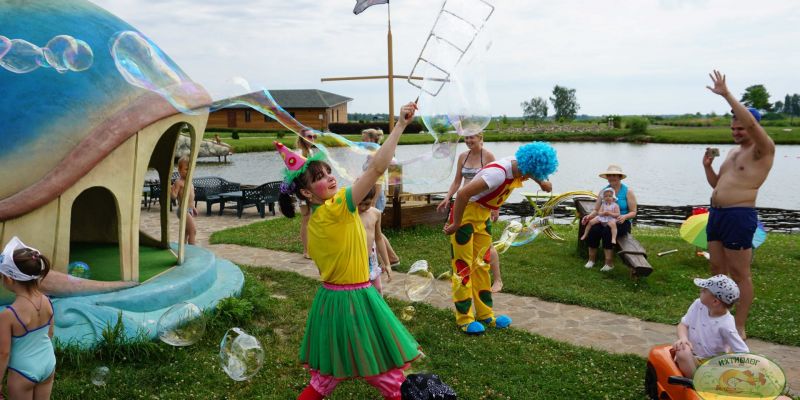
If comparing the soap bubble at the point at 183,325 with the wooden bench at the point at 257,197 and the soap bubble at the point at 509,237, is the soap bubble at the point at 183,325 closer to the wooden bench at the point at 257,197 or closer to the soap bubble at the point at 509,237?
the soap bubble at the point at 509,237

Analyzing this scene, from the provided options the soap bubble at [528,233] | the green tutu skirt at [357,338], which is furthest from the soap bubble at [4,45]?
the soap bubble at [528,233]

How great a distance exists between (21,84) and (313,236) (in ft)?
13.0

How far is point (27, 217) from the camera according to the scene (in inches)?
223

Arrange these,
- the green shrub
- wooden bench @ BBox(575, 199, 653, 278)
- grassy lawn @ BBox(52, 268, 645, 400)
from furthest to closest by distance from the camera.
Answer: the green shrub
wooden bench @ BBox(575, 199, 653, 278)
grassy lawn @ BBox(52, 268, 645, 400)

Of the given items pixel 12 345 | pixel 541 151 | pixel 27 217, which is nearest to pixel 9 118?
pixel 27 217

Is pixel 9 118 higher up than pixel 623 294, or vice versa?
pixel 9 118

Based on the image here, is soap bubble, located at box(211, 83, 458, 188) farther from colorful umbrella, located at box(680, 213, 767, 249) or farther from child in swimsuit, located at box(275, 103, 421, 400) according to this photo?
colorful umbrella, located at box(680, 213, 767, 249)

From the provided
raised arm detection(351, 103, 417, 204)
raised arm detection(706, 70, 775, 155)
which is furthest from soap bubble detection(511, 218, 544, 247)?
raised arm detection(351, 103, 417, 204)

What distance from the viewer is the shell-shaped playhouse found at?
5.56 meters

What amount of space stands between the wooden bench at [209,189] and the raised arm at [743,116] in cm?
1277

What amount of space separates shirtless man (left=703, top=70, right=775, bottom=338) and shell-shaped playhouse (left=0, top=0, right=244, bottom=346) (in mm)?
4924

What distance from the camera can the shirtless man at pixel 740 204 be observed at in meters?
5.50

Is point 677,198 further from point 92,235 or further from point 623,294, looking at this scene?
point 92,235

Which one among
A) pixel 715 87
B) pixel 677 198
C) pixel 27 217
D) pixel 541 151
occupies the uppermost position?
pixel 715 87
